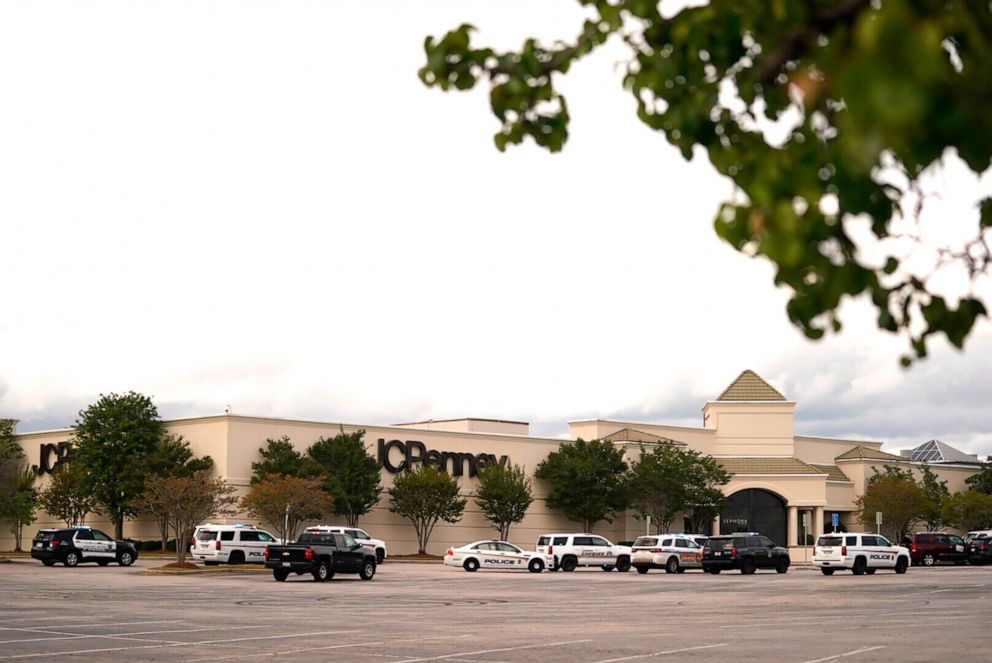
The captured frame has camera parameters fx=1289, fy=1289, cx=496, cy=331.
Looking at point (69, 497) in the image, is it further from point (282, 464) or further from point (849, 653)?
point (849, 653)

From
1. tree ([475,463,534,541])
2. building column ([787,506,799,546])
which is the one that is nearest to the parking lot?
tree ([475,463,534,541])

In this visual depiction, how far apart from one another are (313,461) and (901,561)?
32070mm

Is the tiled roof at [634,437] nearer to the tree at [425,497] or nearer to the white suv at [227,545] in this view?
the tree at [425,497]

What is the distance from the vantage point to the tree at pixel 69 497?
74.0 meters

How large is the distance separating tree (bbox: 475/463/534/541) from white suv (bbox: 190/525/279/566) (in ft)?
79.1

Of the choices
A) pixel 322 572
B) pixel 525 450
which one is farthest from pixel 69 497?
pixel 322 572

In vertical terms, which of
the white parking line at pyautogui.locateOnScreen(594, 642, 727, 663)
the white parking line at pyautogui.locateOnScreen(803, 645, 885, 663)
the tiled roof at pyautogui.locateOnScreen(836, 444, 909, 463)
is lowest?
the white parking line at pyautogui.locateOnScreen(594, 642, 727, 663)

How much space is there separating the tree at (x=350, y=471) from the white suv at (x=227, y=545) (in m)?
15.8

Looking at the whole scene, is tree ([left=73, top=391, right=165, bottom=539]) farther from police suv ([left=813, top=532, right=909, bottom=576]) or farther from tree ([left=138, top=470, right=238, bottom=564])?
police suv ([left=813, top=532, right=909, bottom=576])

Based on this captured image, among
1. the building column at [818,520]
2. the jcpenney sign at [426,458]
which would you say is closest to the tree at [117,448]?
the jcpenney sign at [426,458]

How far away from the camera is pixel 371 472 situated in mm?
74312

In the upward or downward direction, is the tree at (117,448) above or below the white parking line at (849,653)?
above

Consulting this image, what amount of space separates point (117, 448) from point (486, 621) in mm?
54186

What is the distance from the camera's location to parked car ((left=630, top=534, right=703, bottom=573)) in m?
55.6
